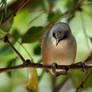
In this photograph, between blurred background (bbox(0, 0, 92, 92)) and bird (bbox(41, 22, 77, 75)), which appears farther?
blurred background (bbox(0, 0, 92, 92))


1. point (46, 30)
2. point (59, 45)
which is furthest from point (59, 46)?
point (46, 30)

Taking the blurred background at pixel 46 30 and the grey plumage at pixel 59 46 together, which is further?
the blurred background at pixel 46 30

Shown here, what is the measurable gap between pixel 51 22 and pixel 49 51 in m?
0.19

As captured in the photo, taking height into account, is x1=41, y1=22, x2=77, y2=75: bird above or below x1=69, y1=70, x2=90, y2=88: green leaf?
above

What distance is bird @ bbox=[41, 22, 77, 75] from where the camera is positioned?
132cm

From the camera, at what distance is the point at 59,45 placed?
1.32 metres

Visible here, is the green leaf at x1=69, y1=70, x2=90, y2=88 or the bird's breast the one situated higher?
the bird's breast

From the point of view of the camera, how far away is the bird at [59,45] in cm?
132

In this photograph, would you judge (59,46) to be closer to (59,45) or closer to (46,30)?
(59,45)

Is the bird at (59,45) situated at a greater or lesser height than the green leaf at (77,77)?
greater

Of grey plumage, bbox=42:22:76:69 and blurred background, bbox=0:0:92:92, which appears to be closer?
grey plumage, bbox=42:22:76:69

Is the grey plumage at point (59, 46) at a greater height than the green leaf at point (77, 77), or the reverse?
the grey plumage at point (59, 46)

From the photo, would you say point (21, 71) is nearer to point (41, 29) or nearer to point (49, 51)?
point (49, 51)

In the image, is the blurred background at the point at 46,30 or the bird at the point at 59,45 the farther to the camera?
the blurred background at the point at 46,30
